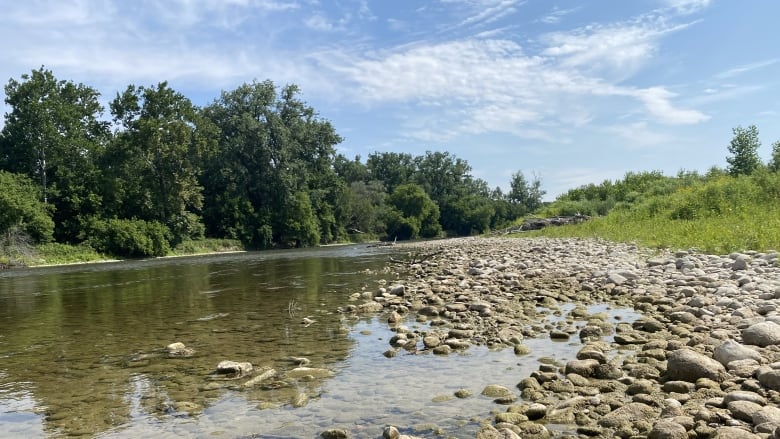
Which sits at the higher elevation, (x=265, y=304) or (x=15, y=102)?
(x=15, y=102)

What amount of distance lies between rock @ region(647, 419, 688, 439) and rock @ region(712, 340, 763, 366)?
6.00 ft

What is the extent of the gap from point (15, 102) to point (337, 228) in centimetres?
3988

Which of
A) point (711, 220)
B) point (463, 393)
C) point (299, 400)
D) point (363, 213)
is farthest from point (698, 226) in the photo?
point (363, 213)

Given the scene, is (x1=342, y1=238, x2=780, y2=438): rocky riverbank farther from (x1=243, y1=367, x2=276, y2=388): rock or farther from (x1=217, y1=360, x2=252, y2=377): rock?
(x1=217, y1=360, x2=252, y2=377): rock

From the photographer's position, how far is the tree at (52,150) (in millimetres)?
48969

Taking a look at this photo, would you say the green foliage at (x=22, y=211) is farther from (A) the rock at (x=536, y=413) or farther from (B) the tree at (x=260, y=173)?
(A) the rock at (x=536, y=413)

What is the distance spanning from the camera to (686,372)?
190 inches

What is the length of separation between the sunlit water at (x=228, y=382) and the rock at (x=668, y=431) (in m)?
1.34

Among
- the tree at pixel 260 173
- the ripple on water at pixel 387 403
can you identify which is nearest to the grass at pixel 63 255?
the tree at pixel 260 173

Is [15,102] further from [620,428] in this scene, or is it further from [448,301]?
[620,428]

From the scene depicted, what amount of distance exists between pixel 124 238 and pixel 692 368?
158 ft

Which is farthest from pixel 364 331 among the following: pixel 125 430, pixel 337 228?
pixel 337 228

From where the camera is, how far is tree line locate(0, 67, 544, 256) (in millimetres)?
47500

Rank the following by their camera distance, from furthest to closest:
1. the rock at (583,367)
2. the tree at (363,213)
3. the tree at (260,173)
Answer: the tree at (363,213), the tree at (260,173), the rock at (583,367)
